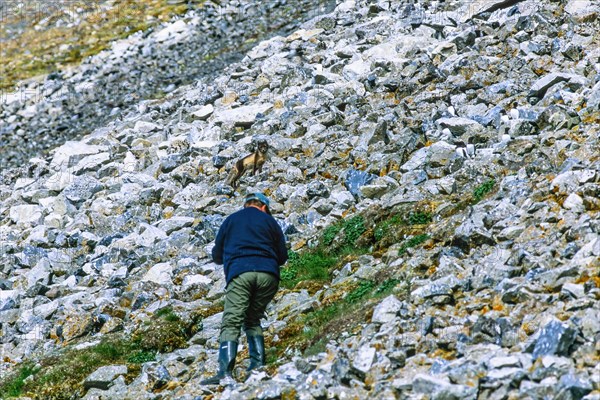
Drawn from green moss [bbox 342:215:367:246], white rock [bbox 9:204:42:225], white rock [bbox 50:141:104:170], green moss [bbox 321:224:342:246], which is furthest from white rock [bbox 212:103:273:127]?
green moss [bbox 342:215:367:246]

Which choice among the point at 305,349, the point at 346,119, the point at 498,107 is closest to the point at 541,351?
the point at 305,349

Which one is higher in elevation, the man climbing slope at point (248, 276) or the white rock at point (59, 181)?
the man climbing slope at point (248, 276)

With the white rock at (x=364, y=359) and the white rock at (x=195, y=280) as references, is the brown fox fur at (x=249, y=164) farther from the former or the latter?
the white rock at (x=364, y=359)

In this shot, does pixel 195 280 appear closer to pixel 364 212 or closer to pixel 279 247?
pixel 364 212

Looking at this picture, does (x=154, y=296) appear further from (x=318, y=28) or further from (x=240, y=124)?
(x=318, y=28)

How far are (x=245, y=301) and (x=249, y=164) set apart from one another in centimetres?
713

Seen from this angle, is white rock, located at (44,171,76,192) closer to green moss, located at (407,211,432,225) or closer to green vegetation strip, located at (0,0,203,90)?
green moss, located at (407,211,432,225)

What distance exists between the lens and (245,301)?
1024cm

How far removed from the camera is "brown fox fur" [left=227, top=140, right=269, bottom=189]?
670 inches

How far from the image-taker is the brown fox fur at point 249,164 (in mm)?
17016

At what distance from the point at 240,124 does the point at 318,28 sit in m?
5.61

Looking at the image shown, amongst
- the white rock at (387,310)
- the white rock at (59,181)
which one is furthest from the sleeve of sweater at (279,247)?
the white rock at (59,181)

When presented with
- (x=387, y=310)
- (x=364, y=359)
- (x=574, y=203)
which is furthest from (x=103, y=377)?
(x=574, y=203)

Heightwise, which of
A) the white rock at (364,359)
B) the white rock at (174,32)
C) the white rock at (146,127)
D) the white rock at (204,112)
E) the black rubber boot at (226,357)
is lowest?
the white rock at (174,32)
